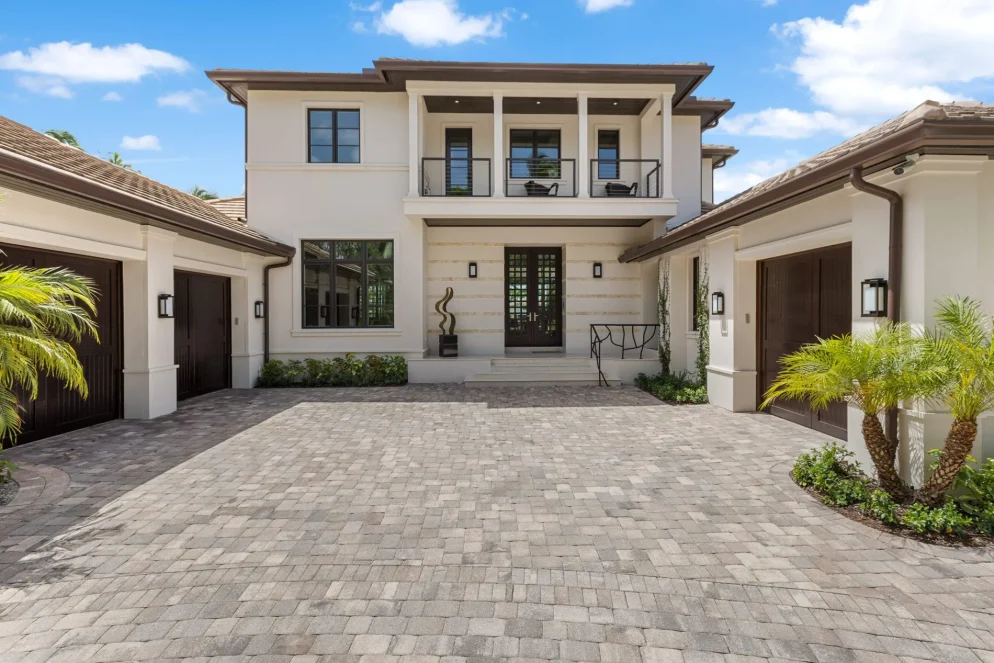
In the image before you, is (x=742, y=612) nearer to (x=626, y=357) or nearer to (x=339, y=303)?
(x=626, y=357)

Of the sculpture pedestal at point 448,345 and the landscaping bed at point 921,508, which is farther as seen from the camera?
the sculpture pedestal at point 448,345

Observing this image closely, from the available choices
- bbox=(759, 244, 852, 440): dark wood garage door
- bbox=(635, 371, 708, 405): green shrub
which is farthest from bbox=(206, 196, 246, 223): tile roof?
bbox=(759, 244, 852, 440): dark wood garage door

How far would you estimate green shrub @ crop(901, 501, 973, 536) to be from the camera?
3.50m

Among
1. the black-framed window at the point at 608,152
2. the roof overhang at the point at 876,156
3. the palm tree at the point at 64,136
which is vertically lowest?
the roof overhang at the point at 876,156

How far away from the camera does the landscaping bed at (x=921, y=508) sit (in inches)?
138

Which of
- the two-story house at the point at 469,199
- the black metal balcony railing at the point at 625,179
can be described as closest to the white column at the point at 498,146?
the two-story house at the point at 469,199

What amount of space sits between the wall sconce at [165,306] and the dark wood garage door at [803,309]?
900cm

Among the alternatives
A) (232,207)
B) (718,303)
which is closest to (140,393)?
(232,207)

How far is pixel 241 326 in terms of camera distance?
10.5 meters

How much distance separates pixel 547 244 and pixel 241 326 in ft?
23.5

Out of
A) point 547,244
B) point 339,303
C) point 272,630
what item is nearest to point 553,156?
point 547,244

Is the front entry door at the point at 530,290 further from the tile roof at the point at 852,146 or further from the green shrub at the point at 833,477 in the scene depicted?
the green shrub at the point at 833,477

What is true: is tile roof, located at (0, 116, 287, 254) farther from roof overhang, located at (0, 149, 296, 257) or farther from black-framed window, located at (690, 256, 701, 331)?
black-framed window, located at (690, 256, 701, 331)

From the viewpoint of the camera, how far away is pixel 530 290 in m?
13.0
